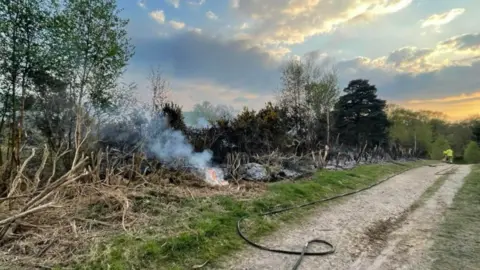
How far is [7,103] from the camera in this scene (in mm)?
10188

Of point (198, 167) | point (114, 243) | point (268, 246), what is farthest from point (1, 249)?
point (198, 167)

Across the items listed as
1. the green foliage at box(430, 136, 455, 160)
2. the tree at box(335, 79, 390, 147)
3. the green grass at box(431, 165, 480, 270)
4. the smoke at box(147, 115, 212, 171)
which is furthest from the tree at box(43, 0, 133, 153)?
the green foliage at box(430, 136, 455, 160)

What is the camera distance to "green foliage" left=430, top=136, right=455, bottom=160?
37656 mm

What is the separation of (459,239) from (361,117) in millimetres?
27087

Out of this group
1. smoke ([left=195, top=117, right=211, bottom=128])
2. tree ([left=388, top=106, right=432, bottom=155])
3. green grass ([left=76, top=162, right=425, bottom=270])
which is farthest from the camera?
tree ([left=388, top=106, right=432, bottom=155])

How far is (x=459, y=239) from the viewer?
13.7 feet

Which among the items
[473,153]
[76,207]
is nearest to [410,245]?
[76,207]

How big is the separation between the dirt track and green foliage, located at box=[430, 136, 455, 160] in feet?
120

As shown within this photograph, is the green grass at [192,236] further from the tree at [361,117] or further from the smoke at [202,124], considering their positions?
the tree at [361,117]

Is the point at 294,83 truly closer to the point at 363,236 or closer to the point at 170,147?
the point at 170,147

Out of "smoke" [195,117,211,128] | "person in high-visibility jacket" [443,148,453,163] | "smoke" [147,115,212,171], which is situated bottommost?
"person in high-visibility jacket" [443,148,453,163]

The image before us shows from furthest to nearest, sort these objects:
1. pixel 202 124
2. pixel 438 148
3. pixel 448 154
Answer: pixel 438 148, pixel 448 154, pixel 202 124

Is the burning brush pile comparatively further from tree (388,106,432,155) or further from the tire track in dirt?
tree (388,106,432,155)

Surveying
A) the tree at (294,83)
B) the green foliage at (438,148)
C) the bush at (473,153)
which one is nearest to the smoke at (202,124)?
the tree at (294,83)
